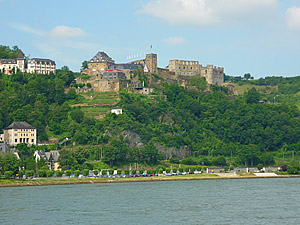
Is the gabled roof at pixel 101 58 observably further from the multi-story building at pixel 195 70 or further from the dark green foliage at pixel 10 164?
the dark green foliage at pixel 10 164

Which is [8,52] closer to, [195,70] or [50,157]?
[195,70]

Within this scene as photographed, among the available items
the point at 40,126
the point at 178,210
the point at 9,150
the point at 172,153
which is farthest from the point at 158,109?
the point at 178,210

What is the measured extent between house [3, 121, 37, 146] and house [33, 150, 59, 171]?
376 inches

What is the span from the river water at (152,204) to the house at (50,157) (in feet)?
41.3

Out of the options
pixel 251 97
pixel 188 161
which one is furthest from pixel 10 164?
pixel 251 97

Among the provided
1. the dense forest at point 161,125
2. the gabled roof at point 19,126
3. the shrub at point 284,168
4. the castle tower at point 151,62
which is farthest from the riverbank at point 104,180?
the castle tower at point 151,62

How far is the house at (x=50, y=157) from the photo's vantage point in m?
95.1

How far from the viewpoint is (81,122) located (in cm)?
11362

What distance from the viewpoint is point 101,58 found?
141000mm

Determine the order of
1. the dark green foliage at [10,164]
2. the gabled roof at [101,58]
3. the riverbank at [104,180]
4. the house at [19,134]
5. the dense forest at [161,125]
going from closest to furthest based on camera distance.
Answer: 1. the riverbank at [104,180]
2. the dark green foliage at [10,164]
3. the house at [19,134]
4. the dense forest at [161,125]
5. the gabled roof at [101,58]

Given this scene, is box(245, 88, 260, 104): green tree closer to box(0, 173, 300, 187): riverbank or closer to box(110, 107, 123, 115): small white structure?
box(110, 107, 123, 115): small white structure

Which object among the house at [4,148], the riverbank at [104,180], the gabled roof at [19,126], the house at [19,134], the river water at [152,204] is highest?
the gabled roof at [19,126]

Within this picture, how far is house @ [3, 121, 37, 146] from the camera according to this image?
104125 millimetres

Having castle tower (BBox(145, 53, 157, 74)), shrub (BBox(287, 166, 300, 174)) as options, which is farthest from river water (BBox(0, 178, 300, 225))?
castle tower (BBox(145, 53, 157, 74))
